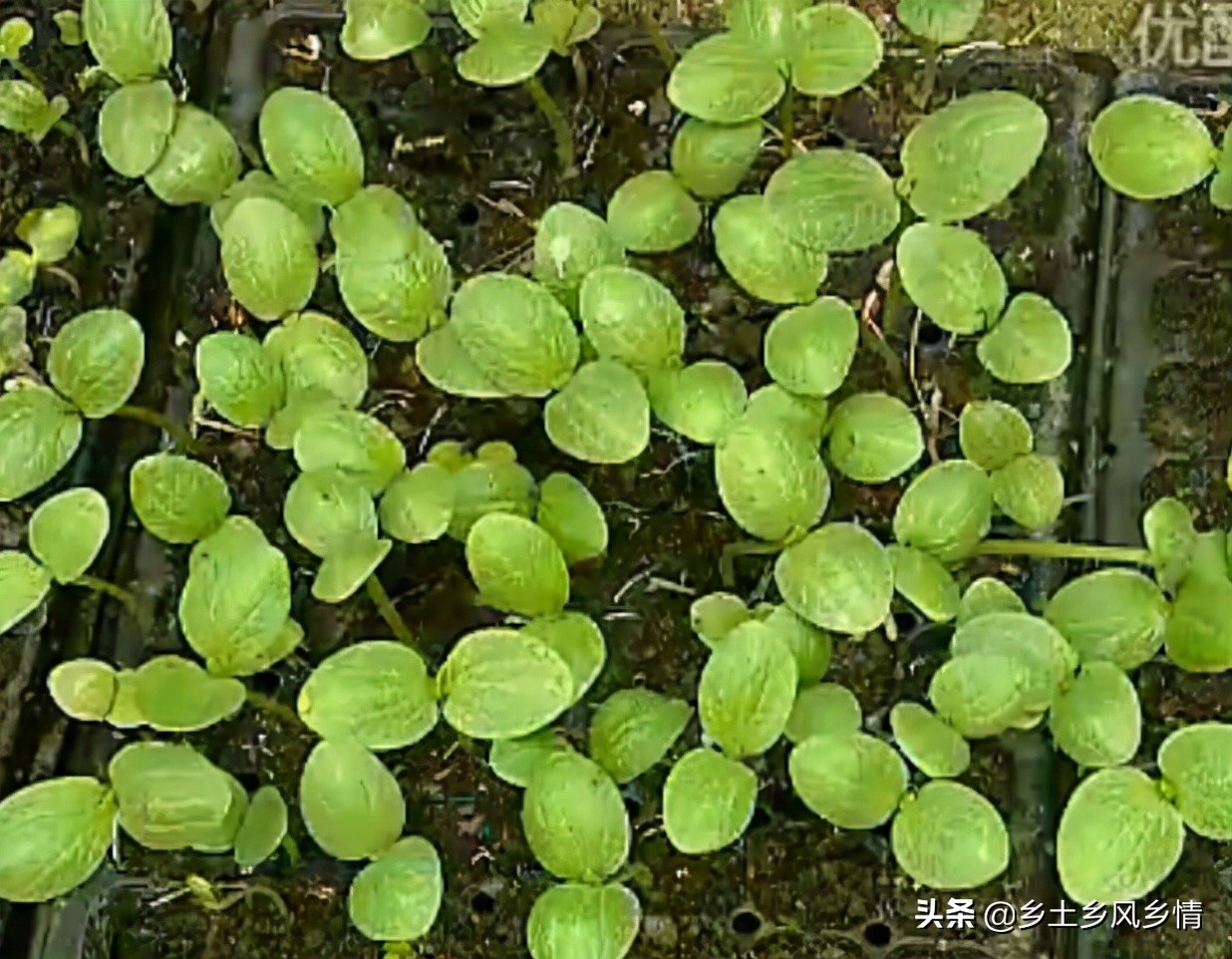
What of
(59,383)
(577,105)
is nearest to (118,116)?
(59,383)

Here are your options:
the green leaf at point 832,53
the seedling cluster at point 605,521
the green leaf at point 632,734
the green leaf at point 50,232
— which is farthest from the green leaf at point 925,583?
the green leaf at point 50,232

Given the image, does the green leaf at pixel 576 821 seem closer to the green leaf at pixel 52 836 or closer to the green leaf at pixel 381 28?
the green leaf at pixel 52 836

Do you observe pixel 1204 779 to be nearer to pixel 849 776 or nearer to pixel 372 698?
pixel 849 776

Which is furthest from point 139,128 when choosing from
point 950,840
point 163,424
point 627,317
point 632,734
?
point 950,840

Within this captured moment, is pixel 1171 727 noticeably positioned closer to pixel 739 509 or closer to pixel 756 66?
pixel 739 509

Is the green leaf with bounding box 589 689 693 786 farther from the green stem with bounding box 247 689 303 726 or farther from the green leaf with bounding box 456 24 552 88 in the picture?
the green leaf with bounding box 456 24 552 88
